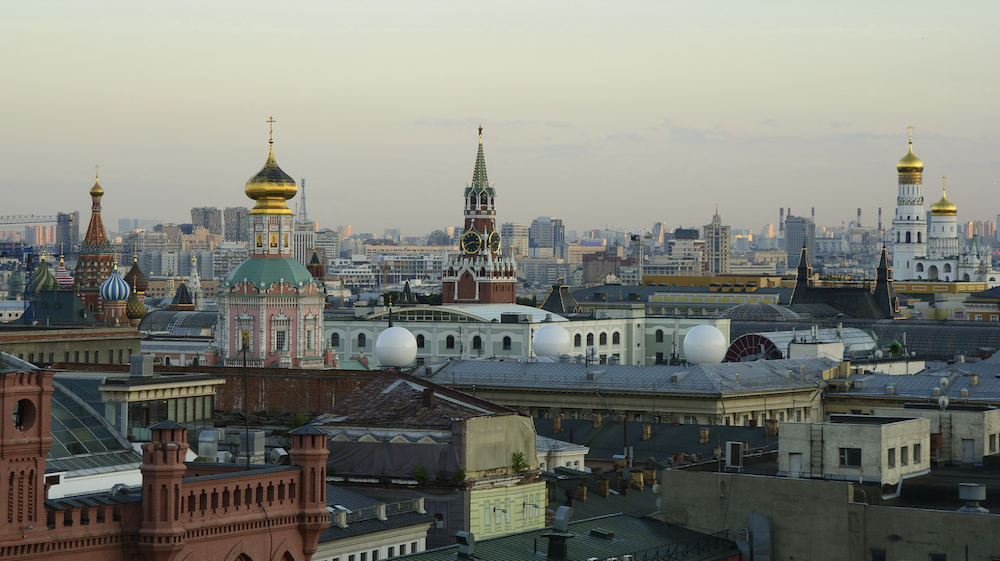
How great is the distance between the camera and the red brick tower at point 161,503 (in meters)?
31.1

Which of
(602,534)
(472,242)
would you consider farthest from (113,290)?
(602,534)

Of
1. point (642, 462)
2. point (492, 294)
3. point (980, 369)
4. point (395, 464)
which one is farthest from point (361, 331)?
point (395, 464)

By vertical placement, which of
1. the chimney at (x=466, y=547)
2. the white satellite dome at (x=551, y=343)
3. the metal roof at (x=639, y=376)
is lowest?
the chimney at (x=466, y=547)

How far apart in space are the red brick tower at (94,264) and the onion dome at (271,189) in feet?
188

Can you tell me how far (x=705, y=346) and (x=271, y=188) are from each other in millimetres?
29646

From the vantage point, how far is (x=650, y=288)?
192 meters

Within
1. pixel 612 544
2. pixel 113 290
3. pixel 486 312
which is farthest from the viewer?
pixel 113 290

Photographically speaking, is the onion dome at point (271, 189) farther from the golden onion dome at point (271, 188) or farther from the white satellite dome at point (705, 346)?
the white satellite dome at point (705, 346)

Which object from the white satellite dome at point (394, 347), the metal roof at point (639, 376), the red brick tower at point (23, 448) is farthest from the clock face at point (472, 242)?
the red brick tower at point (23, 448)

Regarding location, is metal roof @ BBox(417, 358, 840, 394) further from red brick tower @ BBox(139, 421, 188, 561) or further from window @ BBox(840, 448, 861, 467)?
red brick tower @ BBox(139, 421, 188, 561)

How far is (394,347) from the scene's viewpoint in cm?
8419

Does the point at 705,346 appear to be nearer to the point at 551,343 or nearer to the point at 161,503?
the point at 551,343

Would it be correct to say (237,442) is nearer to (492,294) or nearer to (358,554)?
(358,554)

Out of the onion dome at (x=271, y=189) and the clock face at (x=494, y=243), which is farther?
the clock face at (x=494, y=243)
